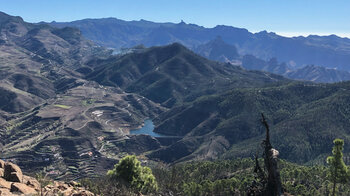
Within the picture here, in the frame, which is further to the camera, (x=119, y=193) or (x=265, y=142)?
(x=119, y=193)

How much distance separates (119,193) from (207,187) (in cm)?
6925

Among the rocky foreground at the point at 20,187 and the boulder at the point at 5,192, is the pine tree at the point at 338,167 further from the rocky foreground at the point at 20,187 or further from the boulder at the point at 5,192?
the boulder at the point at 5,192

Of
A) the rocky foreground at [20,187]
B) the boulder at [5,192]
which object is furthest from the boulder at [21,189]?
the boulder at [5,192]

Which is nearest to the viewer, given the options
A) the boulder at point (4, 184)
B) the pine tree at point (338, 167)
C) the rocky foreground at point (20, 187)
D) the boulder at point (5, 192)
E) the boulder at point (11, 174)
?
the boulder at point (5, 192)

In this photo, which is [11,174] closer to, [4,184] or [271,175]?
[4,184]

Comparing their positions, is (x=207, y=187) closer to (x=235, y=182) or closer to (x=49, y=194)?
(x=235, y=182)

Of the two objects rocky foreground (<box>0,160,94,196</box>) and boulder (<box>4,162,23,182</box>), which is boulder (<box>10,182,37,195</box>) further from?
boulder (<box>4,162,23,182</box>)

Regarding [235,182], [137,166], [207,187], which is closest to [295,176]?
[235,182]

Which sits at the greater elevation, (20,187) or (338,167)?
(20,187)

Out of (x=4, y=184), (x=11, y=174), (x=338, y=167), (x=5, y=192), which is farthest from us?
(x=338, y=167)

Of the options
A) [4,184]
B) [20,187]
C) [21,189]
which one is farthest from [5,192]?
[4,184]

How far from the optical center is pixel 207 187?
112m

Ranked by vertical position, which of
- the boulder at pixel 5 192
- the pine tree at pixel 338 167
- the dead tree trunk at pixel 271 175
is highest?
the dead tree trunk at pixel 271 175

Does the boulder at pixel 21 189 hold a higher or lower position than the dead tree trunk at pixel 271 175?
lower
